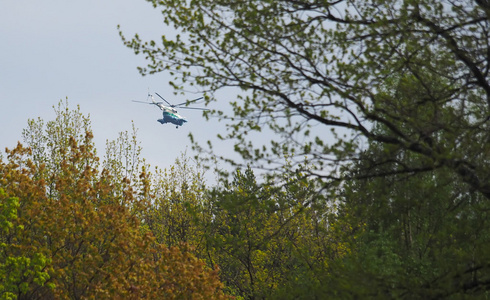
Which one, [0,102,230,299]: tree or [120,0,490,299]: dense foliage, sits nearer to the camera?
[120,0,490,299]: dense foliage

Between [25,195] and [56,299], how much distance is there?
2.87 m

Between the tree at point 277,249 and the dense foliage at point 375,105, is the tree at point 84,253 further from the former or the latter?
the dense foliage at point 375,105

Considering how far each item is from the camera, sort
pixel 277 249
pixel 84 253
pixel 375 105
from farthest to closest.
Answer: pixel 277 249 → pixel 84 253 → pixel 375 105

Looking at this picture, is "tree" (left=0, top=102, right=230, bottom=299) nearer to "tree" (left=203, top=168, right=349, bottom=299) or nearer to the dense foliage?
"tree" (left=203, top=168, right=349, bottom=299)

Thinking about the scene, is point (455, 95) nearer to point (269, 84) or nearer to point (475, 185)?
point (475, 185)

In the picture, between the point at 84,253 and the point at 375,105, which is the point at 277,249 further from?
the point at 375,105

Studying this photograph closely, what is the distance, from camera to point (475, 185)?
8.41 metres

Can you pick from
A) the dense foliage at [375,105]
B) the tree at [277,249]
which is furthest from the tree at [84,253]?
the dense foliage at [375,105]

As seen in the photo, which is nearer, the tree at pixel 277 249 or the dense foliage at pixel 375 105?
the dense foliage at pixel 375 105

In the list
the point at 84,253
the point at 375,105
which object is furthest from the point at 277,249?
the point at 375,105

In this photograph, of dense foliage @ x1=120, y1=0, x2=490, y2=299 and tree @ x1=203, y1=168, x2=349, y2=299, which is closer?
dense foliage @ x1=120, y1=0, x2=490, y2=299

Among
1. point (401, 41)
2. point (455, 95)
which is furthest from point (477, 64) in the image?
point (401, 41)

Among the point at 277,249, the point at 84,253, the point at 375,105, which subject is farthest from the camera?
the point at 277,249

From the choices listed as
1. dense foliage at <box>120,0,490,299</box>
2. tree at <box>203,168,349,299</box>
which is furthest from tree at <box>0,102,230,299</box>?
dense foliage at <box>120,0,490,299</box>
